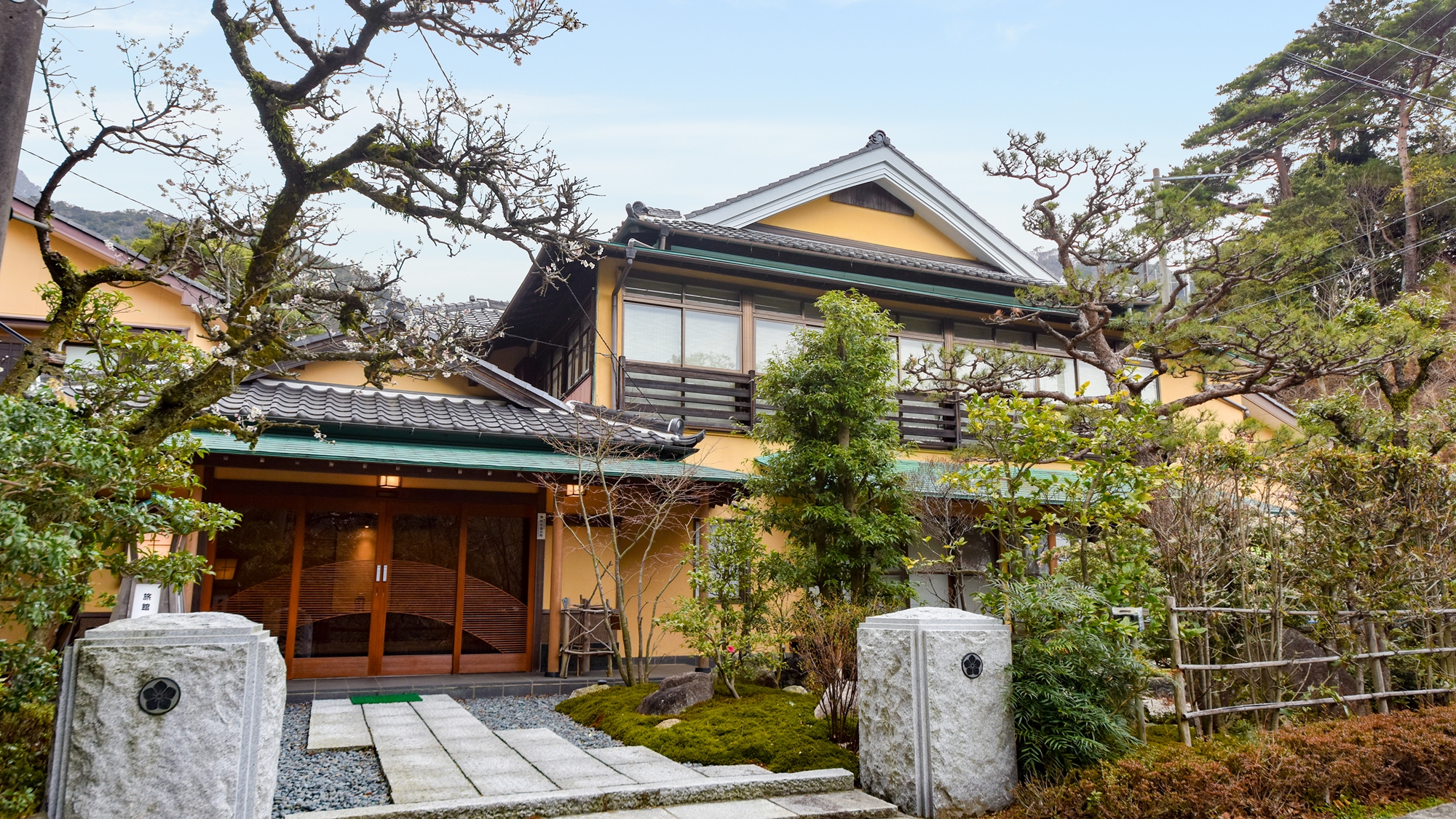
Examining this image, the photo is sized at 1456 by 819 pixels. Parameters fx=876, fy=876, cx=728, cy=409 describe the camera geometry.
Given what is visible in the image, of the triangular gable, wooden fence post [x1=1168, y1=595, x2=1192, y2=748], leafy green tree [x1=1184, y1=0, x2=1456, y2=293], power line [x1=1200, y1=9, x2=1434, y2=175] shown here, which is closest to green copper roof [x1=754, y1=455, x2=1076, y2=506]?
wooden fence post [x1=1168, y1=595, x2=1192, y2=748]

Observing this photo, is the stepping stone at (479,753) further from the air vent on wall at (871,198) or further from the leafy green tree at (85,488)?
the air vent on wall at (871,198)

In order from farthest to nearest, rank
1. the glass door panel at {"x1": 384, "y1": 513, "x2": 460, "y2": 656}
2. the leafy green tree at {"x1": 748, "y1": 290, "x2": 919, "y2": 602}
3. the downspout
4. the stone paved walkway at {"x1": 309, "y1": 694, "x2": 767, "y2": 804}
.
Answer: the downspout < the glass door panel at {"x1": 384, "y1": 513, "x2": 460, "y2": 656} < the leafy green tree at {"x1": 748, "y1": 290, "x2": 919, "y2": 602} < the stone paved walkway at {"x1": 309, "y1": 694, "x2": 767, "y2": 804}

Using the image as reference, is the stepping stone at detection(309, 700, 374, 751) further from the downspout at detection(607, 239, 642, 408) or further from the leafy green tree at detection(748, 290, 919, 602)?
the downspout at detection(607, 239, 642, 408)

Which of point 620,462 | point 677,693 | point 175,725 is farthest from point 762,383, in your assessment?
point 175,725

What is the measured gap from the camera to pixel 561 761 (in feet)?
20.1

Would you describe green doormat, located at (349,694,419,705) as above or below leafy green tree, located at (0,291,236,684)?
below

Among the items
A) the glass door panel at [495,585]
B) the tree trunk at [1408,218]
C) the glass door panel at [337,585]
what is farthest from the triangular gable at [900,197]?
the tree trunk at [1408,218]

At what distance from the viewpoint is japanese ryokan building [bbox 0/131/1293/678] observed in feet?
33.5

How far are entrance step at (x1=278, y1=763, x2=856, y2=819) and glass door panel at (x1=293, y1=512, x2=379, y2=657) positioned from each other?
637 cm

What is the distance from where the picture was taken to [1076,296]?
11.7 m

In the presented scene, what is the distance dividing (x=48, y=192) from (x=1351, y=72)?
26827mm

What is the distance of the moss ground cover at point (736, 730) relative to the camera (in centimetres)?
604

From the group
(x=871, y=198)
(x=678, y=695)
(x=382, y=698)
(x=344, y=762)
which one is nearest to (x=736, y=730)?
(x=678, y=695)

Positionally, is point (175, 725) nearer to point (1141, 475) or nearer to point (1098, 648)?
point (1098, 648)
